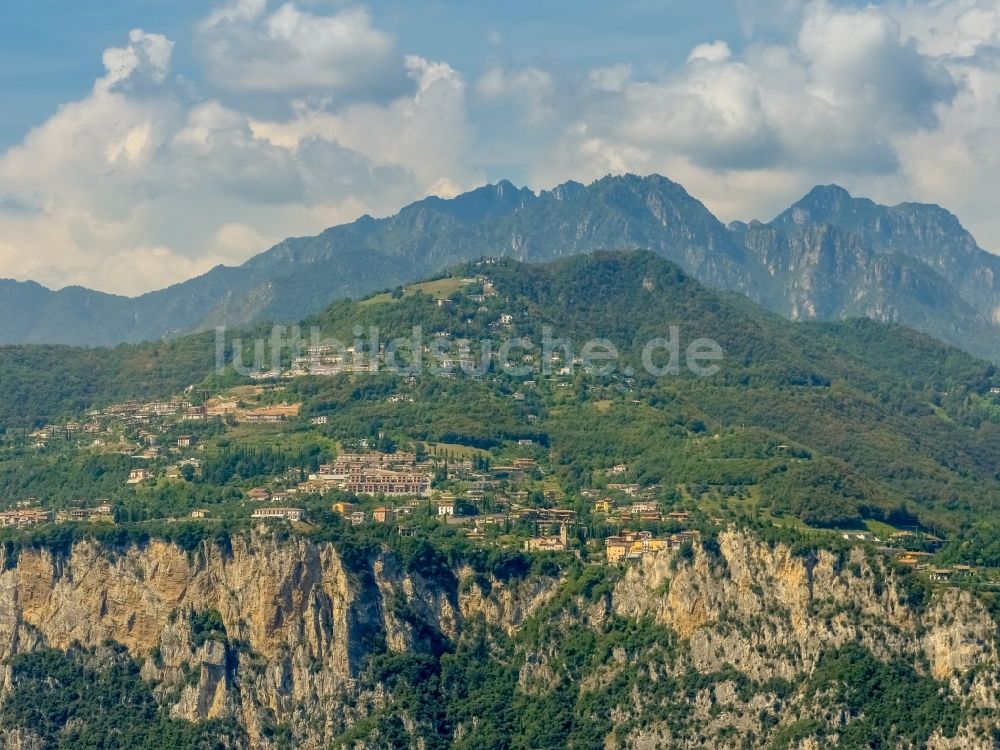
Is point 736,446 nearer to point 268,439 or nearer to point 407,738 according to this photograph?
point 268,439

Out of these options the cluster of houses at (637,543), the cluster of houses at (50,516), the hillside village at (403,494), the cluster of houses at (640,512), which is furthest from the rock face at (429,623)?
the cluster of houses at (640,512)

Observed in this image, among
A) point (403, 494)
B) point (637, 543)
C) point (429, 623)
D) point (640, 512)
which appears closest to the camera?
point (429, 623)

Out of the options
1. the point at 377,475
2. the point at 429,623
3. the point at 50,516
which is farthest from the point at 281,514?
the point at 377,475

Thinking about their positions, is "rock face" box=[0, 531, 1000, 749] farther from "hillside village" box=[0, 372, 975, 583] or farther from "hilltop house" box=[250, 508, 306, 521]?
"hilltop house" box=[250, 508, 306, 521]

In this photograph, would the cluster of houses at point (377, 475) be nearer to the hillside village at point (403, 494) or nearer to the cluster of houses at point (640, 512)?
the hillside village at point (403, 494)

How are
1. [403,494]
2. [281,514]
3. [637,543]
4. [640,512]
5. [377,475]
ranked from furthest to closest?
[377,475] → [403,494] → [640,512] → [281,514] → [637,543]

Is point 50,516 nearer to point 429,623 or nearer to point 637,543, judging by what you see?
point 429,623

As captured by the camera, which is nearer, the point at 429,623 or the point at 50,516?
the point at 429,623

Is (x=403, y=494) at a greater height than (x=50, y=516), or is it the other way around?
(x=403, y=494)
